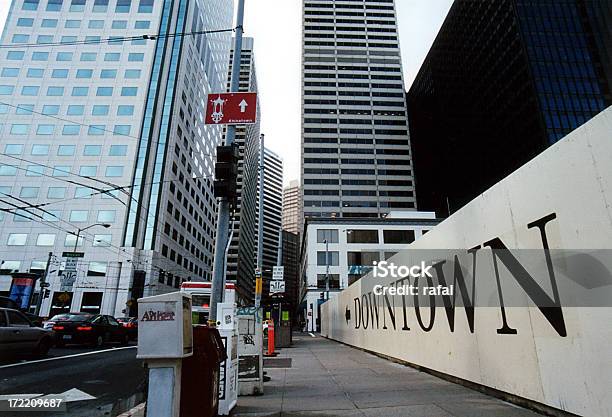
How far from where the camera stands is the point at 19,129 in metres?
50.1

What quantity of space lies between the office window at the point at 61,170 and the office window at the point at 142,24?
2669cm

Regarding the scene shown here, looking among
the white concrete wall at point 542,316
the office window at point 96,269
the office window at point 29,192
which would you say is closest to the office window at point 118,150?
the office window at point 29,192

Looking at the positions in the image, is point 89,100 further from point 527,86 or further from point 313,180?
point 527,86

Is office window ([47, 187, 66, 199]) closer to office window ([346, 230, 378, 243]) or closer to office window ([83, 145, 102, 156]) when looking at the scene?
office window ([83, 145, 102, 156])

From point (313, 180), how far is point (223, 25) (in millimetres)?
50002

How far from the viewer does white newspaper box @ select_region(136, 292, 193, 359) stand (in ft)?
10.3

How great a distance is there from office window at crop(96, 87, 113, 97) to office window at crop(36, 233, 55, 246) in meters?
22.4

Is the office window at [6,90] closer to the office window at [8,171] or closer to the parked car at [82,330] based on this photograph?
the office window at [8,171]

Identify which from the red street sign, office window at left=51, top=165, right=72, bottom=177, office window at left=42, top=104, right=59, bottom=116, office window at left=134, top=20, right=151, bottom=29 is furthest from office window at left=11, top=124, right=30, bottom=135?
the red street sign

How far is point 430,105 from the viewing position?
91.2 metres

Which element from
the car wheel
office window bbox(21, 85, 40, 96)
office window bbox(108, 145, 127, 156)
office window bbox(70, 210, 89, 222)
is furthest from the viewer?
office window bbox(21, 85, 40, 96)

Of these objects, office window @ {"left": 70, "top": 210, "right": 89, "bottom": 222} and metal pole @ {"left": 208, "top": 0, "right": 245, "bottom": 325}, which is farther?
office window @ {"left": 70, "top": 210, "right": 89, "bottom": 222}

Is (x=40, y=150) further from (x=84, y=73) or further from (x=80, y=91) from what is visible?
(x=84, y=73)

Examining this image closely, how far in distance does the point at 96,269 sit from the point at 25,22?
4544cm
